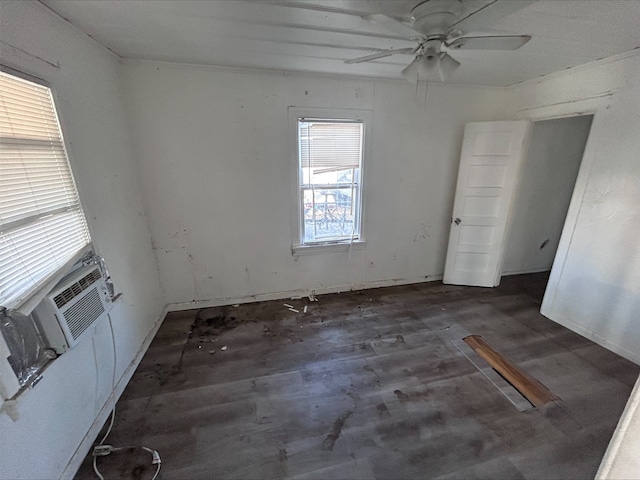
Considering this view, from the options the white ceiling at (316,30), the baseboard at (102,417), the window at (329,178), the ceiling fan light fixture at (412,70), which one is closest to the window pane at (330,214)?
the window at (329,178)

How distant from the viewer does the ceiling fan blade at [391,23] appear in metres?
1.32

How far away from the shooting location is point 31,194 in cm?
142

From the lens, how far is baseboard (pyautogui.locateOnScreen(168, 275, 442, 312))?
126 inches

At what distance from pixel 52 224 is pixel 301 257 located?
2.25 metres

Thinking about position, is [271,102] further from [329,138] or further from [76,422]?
[76,422]

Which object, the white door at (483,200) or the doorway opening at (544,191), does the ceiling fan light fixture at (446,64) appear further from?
the doorway opening at (544,191)

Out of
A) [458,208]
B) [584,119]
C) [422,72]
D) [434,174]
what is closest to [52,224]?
[422,72]

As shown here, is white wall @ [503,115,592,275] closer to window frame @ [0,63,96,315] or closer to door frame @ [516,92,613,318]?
door frame @ [516,92,613,318]

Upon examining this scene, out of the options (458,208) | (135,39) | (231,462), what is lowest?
(231,462)

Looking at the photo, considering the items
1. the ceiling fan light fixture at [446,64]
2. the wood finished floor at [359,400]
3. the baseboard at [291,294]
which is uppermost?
the ceiling fan light fixture at [446,64]

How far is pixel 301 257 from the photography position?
132 inches

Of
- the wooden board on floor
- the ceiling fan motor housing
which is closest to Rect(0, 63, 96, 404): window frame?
the ceiling fan motor housing

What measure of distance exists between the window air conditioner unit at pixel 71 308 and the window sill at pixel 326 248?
191 centimetres

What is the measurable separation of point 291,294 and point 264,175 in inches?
59.0
